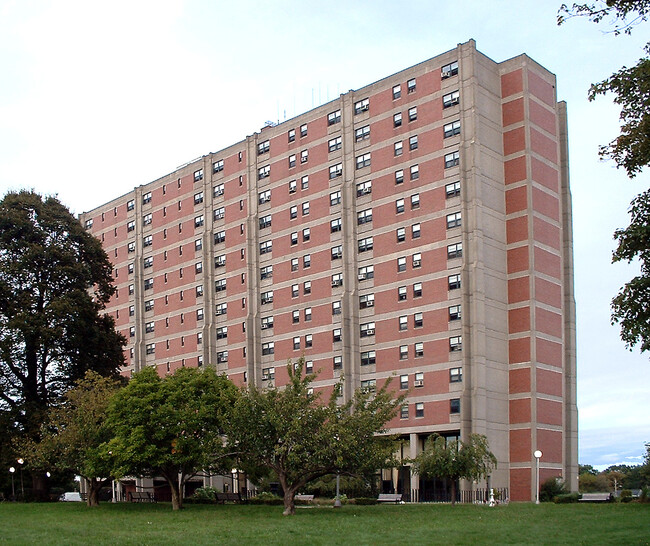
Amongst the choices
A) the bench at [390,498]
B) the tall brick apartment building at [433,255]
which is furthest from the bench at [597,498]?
the bench at [390,498]

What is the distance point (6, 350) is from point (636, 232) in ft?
166

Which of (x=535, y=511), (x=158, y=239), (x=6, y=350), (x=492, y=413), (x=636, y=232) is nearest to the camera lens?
(x=636, y=232)

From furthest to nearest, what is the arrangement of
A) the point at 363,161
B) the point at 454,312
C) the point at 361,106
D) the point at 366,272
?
the point at 361,106
the point at 363,161
the point at 366,272
the point at 454,312

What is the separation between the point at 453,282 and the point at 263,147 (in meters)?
30.9

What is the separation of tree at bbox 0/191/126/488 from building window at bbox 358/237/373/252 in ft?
83.5

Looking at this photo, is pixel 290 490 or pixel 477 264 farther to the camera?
pixel 477 264

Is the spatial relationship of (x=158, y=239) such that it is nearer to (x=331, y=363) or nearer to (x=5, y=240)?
(x=331, y=363)

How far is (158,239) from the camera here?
110m

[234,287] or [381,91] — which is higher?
[381,91]

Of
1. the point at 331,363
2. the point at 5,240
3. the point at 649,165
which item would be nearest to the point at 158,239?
the point at 331,363

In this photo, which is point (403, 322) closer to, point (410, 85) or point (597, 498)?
point (410, 85)

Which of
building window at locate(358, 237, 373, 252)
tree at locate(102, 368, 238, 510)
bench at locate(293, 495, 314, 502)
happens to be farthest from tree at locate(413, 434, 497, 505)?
building window at locate(358, 237, 373, 252)

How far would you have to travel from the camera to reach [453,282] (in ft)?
252

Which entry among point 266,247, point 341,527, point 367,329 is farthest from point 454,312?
point 341,527
